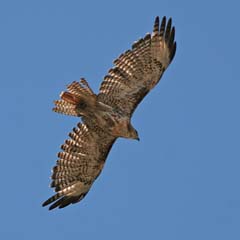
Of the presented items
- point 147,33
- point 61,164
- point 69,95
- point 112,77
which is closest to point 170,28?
point 147,33

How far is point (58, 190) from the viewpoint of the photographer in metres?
16.0

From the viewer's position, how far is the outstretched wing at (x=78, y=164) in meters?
15.9

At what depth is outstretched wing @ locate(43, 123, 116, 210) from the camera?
1590cm

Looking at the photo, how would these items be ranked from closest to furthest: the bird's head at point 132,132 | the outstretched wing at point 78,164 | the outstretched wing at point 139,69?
the bird's head at point 132,132
the outstretched wing at point 139,69
the outstretched wing at point 78,164

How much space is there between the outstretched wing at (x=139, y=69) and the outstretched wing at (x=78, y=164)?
0.84 metres

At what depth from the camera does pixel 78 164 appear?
16109mm

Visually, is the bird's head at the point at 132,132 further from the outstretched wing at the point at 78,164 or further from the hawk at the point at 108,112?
the outstretched wing at the point at 78,164

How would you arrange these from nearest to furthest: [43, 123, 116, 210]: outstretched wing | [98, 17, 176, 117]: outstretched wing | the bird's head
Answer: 1. the bird's head
2. [98, 17, 176, 117]: outstretched wing
3. [43, 123, 116, 210]: outstretched wing

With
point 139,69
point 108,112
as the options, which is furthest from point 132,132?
point 139,69

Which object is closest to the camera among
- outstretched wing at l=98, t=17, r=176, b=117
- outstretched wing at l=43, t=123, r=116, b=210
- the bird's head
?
the bird's head

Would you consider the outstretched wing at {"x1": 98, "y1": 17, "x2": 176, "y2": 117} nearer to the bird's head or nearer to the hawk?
the hawk

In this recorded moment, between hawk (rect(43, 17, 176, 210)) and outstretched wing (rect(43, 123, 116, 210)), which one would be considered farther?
outstretched wing (rect(43, 123, 116, 210))

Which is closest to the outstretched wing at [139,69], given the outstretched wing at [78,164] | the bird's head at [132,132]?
the bird's head at [132,132]

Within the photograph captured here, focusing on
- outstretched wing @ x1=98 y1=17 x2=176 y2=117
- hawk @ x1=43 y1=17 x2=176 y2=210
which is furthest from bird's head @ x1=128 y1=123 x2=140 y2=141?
outstretched wing @ x1=98 y1=17 x2=176 y2=117
